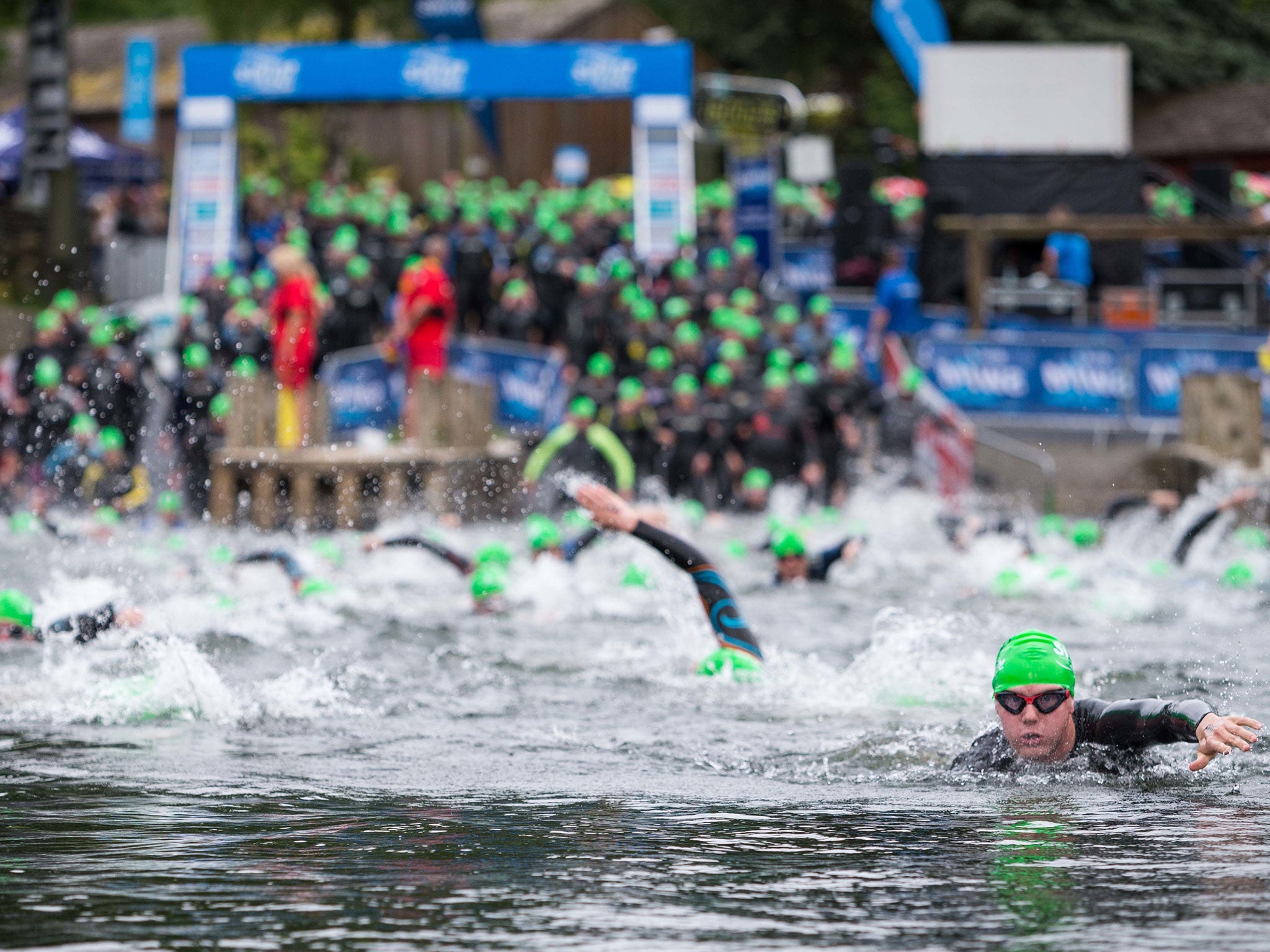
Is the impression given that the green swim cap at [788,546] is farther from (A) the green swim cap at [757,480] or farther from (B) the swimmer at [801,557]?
(A) the green swim cap at [757,480]

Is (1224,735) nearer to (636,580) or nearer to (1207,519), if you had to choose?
(1207,519)

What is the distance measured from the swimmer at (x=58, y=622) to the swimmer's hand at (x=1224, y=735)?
5197 millimetres

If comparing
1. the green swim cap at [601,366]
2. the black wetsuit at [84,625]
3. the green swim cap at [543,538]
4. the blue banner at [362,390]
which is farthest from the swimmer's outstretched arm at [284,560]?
Result: the green swim cap at [601,366]

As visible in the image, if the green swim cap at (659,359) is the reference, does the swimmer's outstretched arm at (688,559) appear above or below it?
below

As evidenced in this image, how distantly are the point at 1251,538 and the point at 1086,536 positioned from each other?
55.0 inches

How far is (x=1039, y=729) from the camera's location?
6875 mm

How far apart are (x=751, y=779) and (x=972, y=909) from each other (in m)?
2.38

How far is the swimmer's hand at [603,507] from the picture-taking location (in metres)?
7.53

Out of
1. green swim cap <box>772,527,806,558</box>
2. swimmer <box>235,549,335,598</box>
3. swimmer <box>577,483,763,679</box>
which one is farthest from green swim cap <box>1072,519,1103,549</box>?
→ swimmer <box>577,483,763,679</box>

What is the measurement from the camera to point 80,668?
980cm

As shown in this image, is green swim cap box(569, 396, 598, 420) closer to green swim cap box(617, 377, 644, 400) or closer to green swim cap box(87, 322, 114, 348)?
green swim cap box(617, 377, 644, 400)

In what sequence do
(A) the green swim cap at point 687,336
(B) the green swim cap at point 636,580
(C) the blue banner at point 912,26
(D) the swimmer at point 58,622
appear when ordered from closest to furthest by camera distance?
(D) the swimmer at point 58,622, (B) the green swim cap at point 636,580, (A) the green swim cap at point 687,336, (C) the blue banner at point 912,26

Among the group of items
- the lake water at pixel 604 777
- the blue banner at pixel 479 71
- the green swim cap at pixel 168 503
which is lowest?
the lake water at pixel 604 777

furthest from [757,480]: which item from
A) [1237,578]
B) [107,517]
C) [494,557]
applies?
[107,517]
